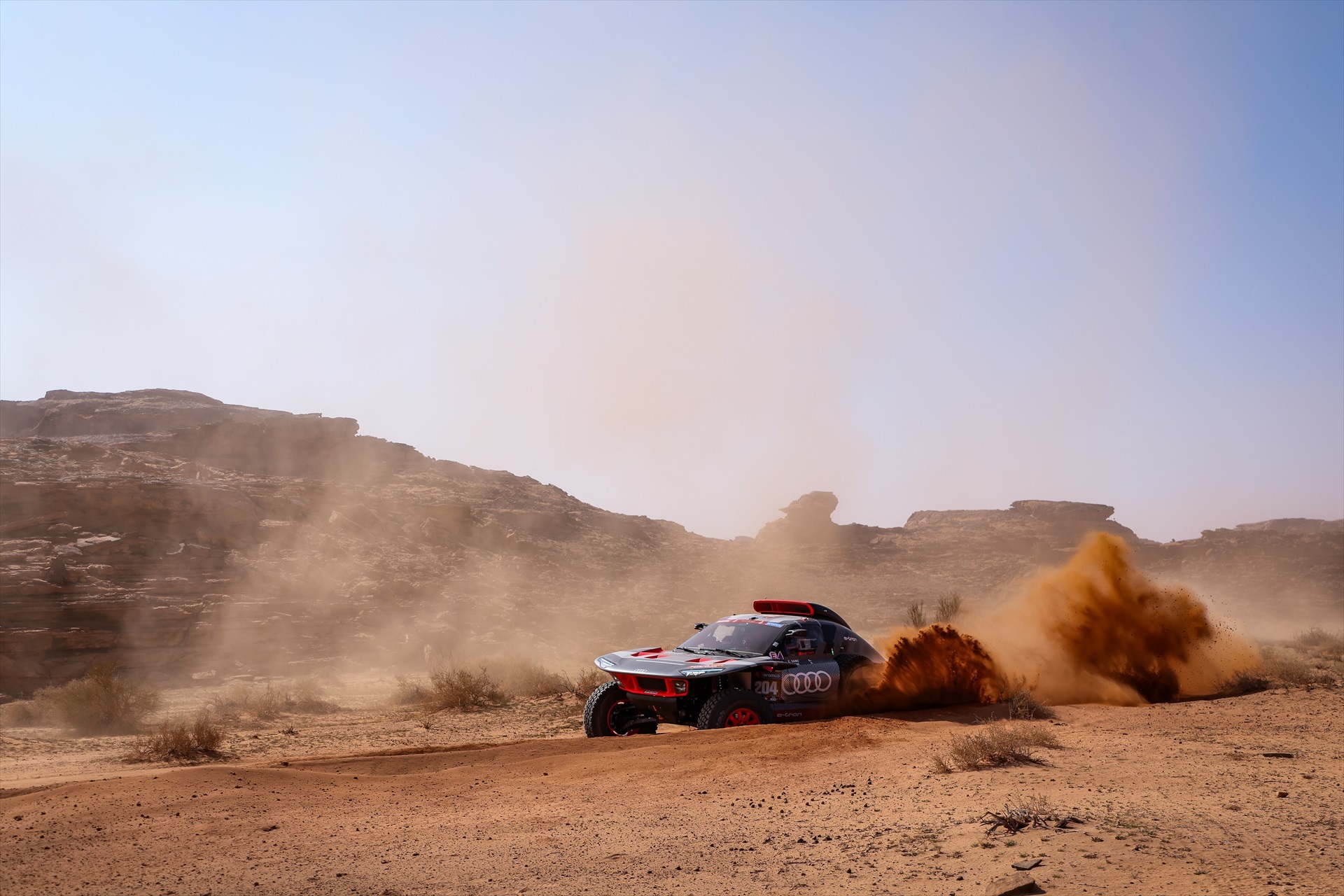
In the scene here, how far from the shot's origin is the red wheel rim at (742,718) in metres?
10.7

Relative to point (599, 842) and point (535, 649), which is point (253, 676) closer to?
point (535, 649)

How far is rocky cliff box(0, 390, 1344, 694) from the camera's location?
1043 inches

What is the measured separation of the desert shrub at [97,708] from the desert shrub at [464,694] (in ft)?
17.7

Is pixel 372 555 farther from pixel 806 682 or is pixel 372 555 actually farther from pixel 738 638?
pixel 806 682

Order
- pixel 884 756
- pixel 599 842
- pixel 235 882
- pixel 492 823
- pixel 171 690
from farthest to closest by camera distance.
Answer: pixel 171 690, pixel 884 756, pixel 492 823, pixel 599 842, pixel 235 882

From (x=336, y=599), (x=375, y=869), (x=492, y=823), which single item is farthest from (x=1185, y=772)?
(x=336, y=599)

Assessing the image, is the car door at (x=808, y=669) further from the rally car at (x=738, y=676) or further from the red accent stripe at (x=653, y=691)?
the red accent stripe at (x=653, y=691)

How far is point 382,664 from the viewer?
97.7ft

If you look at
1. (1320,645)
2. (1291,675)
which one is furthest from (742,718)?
(1320,645)

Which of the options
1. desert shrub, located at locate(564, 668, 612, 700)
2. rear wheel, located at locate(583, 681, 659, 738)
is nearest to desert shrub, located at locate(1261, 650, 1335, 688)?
rear wheel, located at locate(583, 681, 659, 738)

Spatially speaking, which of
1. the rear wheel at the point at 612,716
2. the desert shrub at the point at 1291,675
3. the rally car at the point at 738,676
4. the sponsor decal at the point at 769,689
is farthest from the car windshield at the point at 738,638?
the desert shrub at the point at 1291,675

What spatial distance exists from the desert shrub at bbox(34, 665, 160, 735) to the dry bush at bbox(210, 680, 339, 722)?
4.87 ft

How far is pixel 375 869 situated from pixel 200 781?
3.07m

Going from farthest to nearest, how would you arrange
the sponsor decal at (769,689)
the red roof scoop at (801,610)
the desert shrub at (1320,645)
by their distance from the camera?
the desert shrub at (1320,645) → the red roof scoop at (801,610) → the sponsor decal at (769,689)
